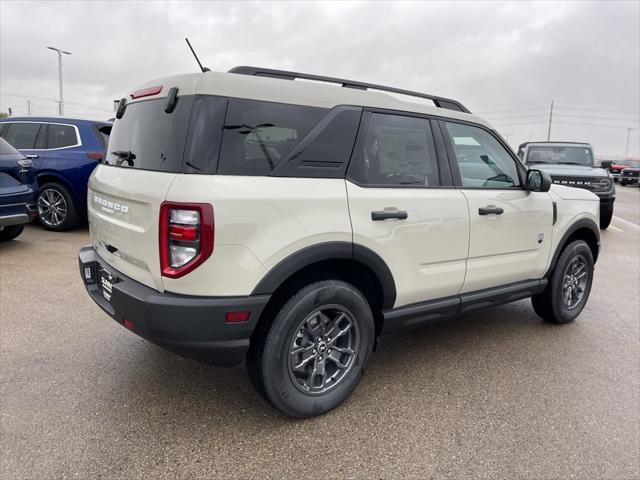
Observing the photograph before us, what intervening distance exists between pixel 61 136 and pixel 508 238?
6878mm

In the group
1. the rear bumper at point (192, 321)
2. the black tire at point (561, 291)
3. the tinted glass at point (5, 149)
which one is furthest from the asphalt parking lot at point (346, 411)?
the tinted glass at point (5, 149)

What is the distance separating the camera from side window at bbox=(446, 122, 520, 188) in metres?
3.42

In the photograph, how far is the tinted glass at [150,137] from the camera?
2.40 m

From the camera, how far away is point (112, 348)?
359 centimetres

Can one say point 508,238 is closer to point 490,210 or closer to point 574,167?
point 490,210

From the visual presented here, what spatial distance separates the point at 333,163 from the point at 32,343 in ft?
8.87

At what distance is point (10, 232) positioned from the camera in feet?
22.5

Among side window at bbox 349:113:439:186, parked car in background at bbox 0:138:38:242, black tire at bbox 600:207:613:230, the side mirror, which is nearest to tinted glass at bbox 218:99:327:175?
side window at bbox 349:113:439:186

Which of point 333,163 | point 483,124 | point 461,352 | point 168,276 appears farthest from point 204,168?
point 461,352

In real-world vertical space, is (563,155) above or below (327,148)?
above

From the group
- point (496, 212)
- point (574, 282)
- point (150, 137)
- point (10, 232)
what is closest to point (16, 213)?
point (10, 232)

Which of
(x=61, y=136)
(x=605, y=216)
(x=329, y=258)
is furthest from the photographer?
(x=605, y=216)

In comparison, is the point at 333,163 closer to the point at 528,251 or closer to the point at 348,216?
the point at 348,216

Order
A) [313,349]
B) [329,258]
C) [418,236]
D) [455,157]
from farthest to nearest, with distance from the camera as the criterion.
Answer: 1. [455,157]
2. [418,236]
3. [313,349]
4. [329,258]
